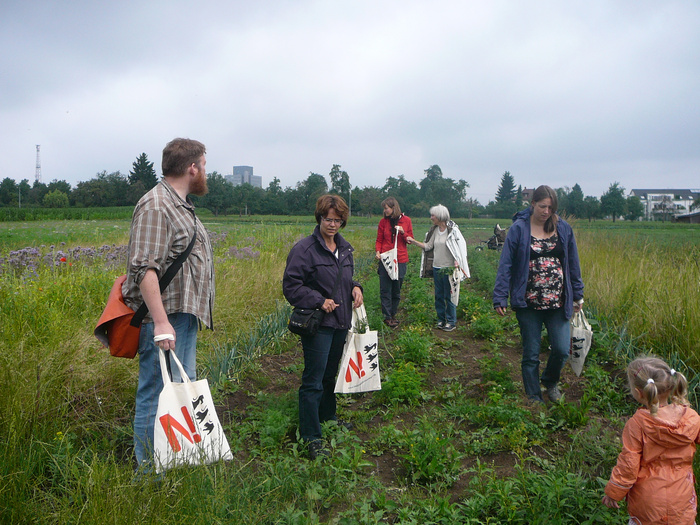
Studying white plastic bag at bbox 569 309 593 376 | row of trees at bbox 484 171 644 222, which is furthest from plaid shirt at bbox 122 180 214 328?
row of trees at bbox 484 171 644 222

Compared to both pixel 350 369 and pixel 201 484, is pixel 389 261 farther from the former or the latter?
pixel 201 484

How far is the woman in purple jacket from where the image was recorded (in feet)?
12.3

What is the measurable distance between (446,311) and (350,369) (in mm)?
4047

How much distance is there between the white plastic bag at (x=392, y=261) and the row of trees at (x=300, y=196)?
3179 cm

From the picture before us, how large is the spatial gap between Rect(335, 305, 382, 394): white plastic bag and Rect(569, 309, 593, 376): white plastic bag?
6.06 ft

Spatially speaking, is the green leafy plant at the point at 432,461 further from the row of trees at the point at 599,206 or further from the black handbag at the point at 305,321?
the row of trees at the point at 599,206

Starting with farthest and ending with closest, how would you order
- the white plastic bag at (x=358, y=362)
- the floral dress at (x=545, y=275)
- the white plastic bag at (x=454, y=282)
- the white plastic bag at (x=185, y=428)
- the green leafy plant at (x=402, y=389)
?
the white plastic bag at (x=454, y=282) < the green leafy plant at (x=402, y=389) < the floral dress at (x=545, y=275) < the white plastic bag at (x=358, y=362) < the white plastic bag at (x=185, y=428)

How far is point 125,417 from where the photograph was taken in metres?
3.97

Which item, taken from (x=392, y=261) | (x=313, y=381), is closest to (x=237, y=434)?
(x=313, y=381)

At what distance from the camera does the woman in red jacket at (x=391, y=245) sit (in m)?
8.11

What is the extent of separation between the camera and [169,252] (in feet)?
9.47

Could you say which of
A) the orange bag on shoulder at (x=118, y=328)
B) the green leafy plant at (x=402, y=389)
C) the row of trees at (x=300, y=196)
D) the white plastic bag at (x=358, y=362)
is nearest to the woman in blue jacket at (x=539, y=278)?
the green leafy plant at (x=402, y=389)

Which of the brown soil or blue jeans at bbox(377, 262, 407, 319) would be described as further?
blue jeans at bbox(377, 262, 407, 319)

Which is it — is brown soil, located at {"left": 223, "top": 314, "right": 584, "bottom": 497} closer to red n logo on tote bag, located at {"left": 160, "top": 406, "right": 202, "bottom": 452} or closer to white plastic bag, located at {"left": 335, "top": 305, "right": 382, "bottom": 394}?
white plastic bag, located at {"left": 335, "top": 305, "right": 382, "bottom": 394}
